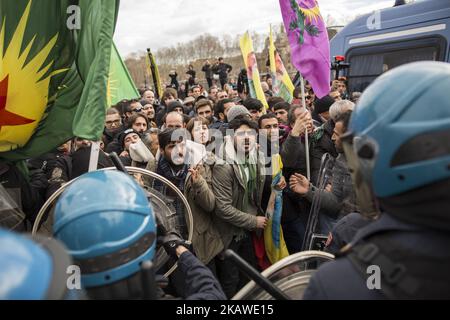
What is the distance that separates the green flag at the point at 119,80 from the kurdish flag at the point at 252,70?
256cm

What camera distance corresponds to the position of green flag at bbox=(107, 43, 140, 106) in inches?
148

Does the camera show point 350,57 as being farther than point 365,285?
Yes

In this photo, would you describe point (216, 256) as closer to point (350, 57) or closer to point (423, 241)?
point (423, 241)

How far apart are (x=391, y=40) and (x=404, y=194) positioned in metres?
6.39

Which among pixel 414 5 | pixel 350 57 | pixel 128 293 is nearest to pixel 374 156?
pixel 128 293

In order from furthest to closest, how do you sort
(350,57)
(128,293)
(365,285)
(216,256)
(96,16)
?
(350,57)
(216,256)
(96,16)
(128,293)
(365,285)

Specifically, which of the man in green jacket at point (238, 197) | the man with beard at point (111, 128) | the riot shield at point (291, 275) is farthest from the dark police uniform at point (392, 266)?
the man with beard at point (111, 128)

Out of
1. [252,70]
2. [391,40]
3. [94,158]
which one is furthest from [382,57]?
[94,158]

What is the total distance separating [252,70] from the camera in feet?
21.7

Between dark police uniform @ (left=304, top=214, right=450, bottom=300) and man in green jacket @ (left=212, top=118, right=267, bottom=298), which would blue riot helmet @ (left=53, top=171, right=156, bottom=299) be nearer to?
Result: dark police uniform @ (left=304, top=214, right=450, bottom=300)

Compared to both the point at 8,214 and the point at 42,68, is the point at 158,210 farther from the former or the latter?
the point at 42,68

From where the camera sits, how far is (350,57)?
7.30 metres
